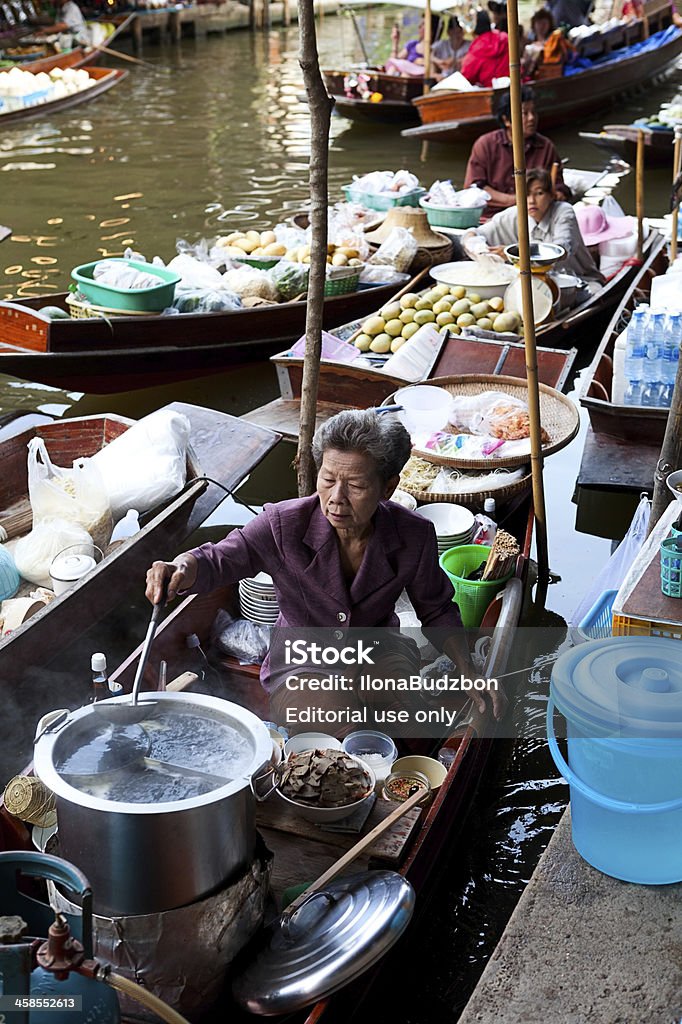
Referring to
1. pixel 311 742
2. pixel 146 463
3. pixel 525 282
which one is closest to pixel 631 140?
pixel 525 282

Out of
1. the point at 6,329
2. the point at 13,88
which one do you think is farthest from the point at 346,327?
the point at 13,88

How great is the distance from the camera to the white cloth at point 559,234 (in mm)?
6859

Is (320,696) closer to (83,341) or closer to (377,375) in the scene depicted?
(377,375)

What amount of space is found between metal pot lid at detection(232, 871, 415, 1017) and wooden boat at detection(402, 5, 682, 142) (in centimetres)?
1113

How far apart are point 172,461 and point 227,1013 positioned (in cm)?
228

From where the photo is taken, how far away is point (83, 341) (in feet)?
19.1

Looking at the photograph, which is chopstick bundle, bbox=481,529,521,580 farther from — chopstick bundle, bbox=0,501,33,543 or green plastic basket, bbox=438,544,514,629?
chopstick bundle, bbox=0,501,33,543

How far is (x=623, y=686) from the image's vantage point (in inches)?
93.7

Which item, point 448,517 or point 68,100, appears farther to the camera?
point 68,100

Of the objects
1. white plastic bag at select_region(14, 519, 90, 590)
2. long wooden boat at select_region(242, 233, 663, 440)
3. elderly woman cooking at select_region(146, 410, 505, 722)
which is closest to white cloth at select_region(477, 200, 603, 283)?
long wooden boat at select_region(242, 233, 663, 440)

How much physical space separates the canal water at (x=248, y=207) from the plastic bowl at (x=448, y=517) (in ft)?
2.30

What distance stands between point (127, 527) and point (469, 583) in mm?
1343

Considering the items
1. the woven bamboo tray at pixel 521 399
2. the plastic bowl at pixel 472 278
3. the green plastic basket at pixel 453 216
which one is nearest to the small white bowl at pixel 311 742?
the woven bamboo tray at pixel 521 399

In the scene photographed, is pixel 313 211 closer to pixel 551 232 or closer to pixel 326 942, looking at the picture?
pixel 326 942
